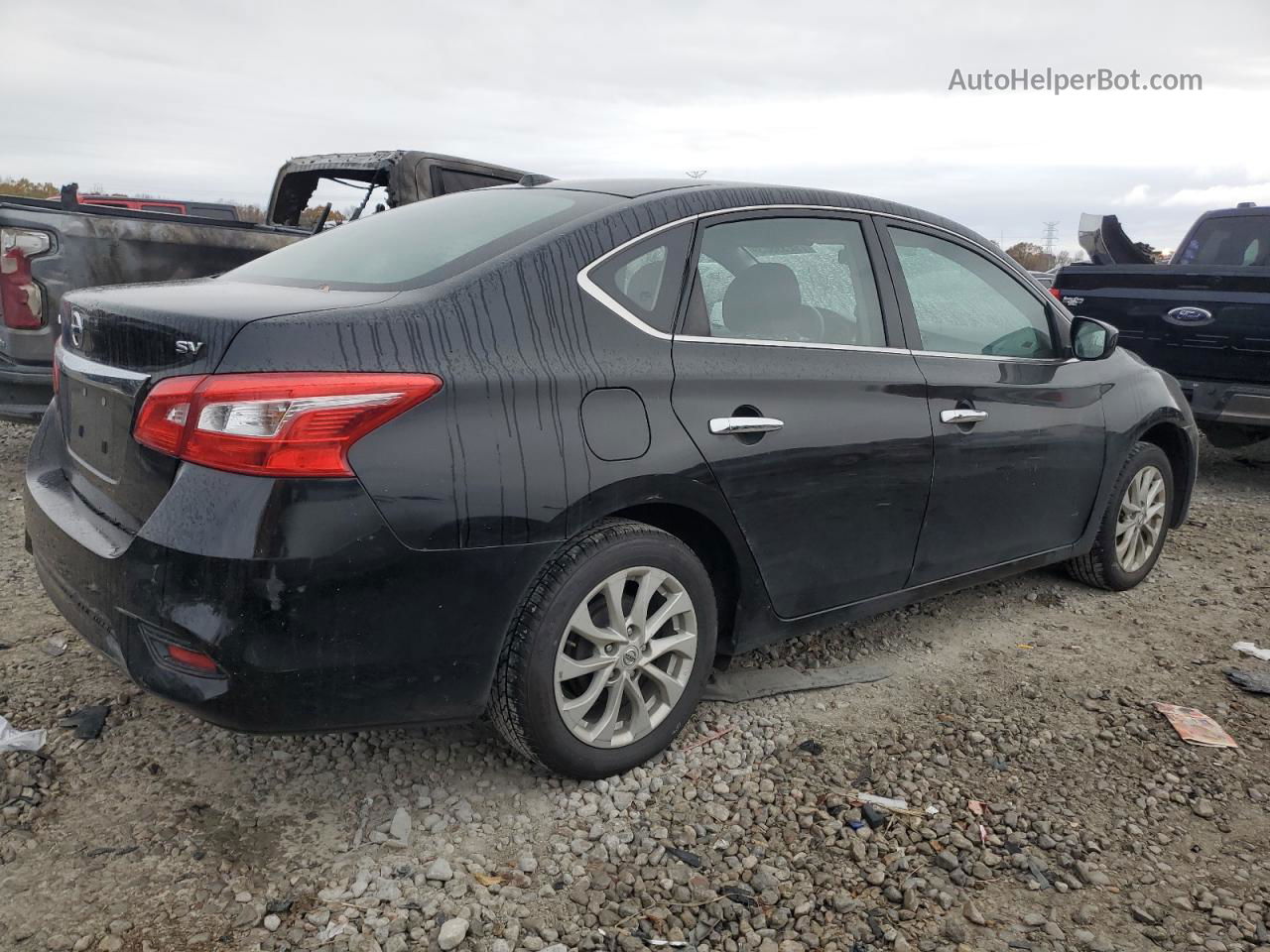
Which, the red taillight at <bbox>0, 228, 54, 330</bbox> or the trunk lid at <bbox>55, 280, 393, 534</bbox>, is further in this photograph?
the red taillight at <bbox>0, 228, 54, 330</bbox>

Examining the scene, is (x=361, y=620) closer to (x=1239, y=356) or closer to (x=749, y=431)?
(x=749, y=431)

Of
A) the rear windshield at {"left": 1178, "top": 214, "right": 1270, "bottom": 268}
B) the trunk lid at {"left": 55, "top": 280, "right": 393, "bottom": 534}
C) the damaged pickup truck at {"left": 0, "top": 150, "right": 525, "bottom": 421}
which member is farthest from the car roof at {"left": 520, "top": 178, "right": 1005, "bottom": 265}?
the rear windshield at {"left": 1178, "top": 214, "right": 1270, "bottom": 268}

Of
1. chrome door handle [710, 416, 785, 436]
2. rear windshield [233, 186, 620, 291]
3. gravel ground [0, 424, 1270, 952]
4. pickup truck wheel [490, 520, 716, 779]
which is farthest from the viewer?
chrome door handle [710, 416, 785, 436]

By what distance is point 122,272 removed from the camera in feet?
18.4

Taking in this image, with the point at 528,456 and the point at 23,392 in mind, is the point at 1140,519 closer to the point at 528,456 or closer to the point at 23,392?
the point at 528,456

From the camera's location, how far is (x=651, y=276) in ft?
9.14

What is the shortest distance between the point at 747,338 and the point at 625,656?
3.17 feet

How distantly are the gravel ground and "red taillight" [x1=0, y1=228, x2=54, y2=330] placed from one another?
2.53 m

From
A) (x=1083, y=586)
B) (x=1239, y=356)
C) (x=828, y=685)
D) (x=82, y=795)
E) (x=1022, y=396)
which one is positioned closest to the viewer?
(x=82, y=795)

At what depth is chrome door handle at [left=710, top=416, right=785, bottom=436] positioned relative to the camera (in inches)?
110

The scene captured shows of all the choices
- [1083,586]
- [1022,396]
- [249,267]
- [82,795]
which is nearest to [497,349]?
[249,267]

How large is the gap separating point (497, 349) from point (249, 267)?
1162mm

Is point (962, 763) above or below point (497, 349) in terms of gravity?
below

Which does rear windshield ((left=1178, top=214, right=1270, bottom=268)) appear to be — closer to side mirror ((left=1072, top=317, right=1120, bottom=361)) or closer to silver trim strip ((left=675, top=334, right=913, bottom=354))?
side mirror ((left=1072, top=317, right=1120, bottom=361))
